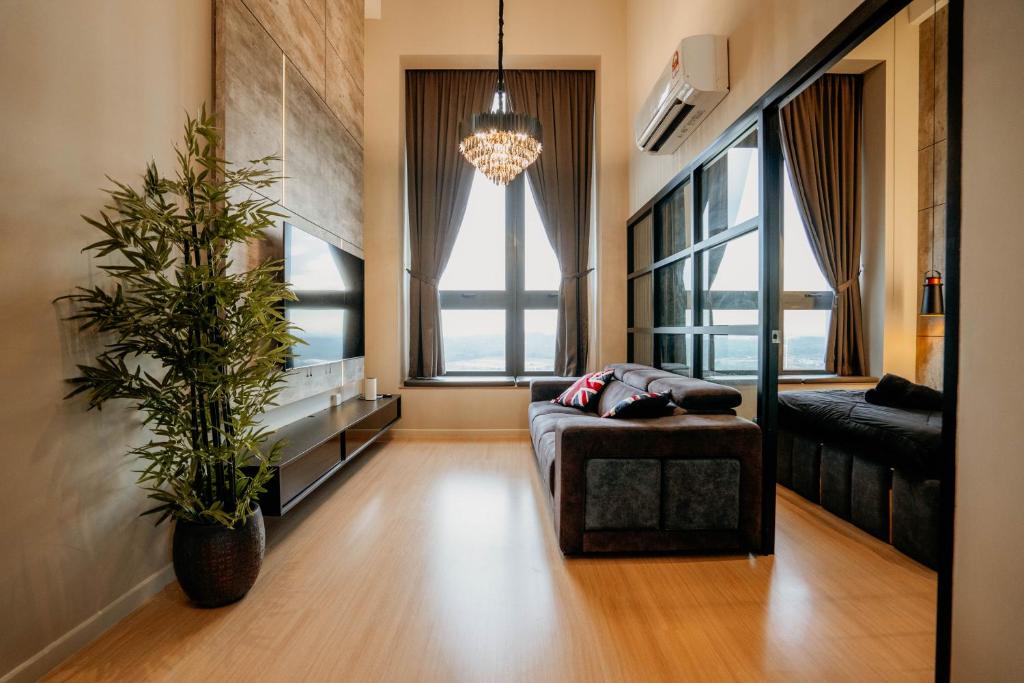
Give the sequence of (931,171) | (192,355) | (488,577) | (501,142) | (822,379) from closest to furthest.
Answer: (192,355), (488,577), (501,142), (822,379), (931,171)

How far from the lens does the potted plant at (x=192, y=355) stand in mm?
1647

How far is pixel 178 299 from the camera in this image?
1.67 metres

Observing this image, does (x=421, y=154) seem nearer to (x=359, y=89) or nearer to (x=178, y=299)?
(x=359, y=89)

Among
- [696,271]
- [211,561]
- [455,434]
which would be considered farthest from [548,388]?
[211,561]

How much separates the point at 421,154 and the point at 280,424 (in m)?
3.27

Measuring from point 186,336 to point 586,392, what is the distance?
2768mm

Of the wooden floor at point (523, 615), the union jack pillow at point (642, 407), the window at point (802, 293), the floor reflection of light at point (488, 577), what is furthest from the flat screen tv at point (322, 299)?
the window at point (802, 293)

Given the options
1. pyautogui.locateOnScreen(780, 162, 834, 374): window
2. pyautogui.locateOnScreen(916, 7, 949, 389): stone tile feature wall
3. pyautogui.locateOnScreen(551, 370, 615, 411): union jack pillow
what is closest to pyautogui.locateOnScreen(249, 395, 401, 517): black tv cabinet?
pyautogui.locateOnScreen(551, 370, 615, 411): union jack pillow

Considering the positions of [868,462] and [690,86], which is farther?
[690,86]

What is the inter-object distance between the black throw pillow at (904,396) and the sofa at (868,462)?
42 mm

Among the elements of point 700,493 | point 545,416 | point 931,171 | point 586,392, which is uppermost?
point 931,171

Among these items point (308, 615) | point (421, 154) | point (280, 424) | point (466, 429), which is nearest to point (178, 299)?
point (308, 615)

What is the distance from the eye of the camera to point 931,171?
3965mm

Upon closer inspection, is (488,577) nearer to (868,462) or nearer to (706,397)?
(706,397)
